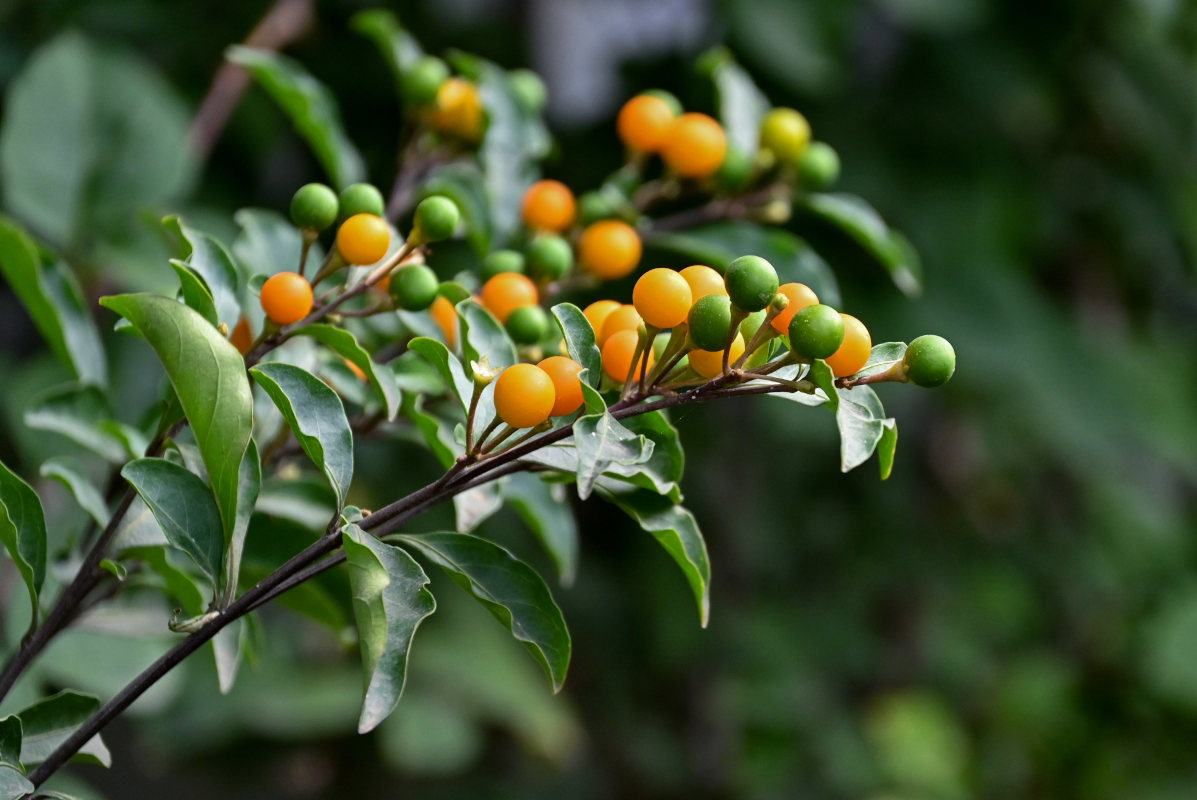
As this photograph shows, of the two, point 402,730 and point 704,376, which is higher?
point 704,376

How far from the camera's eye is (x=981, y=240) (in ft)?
4.55

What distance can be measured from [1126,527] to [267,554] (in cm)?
187

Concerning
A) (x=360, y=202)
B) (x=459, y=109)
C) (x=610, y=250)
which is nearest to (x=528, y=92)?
(x=459, y=109)

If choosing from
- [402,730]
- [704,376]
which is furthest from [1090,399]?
[704,376]

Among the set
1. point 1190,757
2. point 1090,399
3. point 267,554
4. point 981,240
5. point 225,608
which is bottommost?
point 1190,757

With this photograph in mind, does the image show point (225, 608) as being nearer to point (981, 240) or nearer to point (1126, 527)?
point (981, 240)

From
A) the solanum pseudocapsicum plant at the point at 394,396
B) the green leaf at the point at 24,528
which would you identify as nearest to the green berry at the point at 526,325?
the solanum pseudocapsicum plant at the point at 394,396

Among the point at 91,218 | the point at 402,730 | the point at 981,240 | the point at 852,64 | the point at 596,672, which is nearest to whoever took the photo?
the point at 91,218

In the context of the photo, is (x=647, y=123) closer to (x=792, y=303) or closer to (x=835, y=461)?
(x=792, y=303)

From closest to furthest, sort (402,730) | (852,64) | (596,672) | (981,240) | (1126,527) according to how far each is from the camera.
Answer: (402,730) → (981,240) → (852,64) → (596,672) → (1126,527)

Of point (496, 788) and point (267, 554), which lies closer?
point (267, 554)

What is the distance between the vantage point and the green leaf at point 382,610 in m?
0.34

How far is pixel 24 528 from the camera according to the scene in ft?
1.36

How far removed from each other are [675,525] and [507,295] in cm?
15
